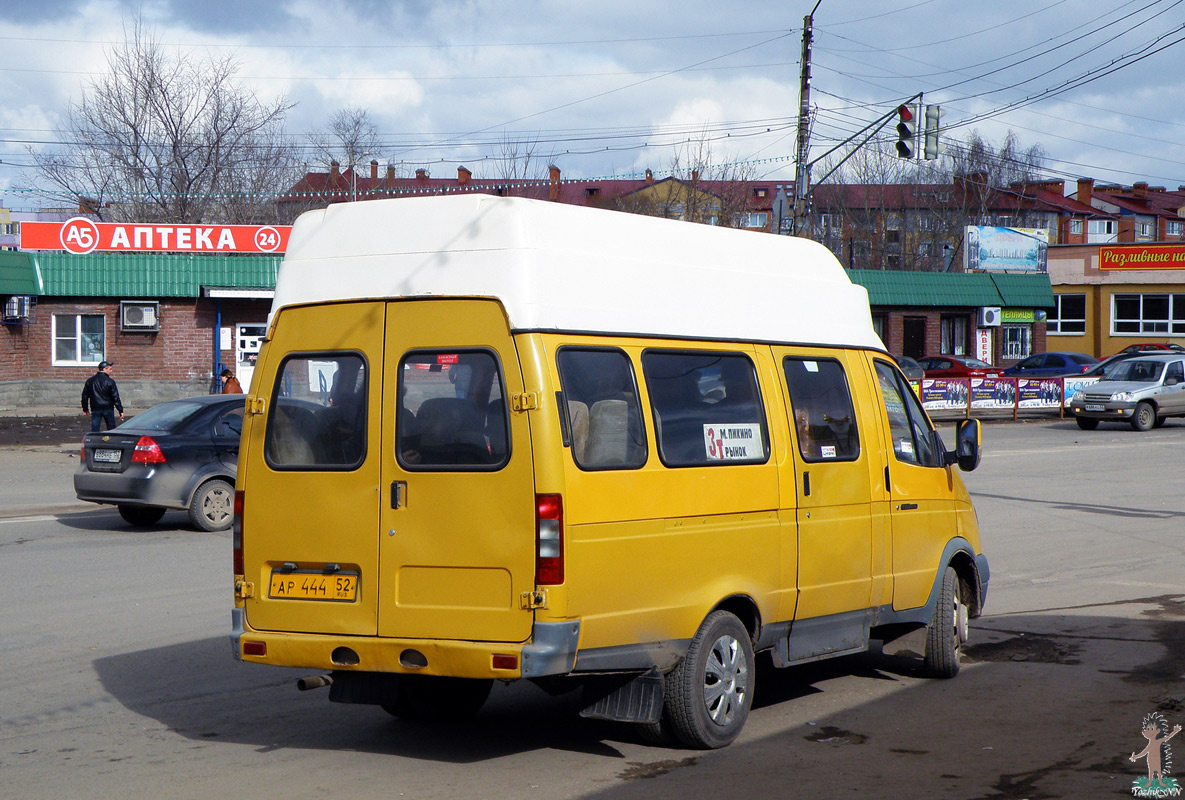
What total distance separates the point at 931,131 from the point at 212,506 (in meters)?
16.0

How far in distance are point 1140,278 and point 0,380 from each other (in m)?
49.2

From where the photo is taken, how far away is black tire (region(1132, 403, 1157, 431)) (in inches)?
1172

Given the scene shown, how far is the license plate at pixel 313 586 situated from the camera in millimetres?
5512

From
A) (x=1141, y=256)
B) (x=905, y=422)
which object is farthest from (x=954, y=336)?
(x=905, y=422)

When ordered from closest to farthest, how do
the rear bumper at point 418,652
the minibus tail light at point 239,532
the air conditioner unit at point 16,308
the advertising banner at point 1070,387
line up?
the rear bumper at point 418,652, the minibus tail light at point 239,532, the air conditioner unit at point 16,308, the advertising banner at point 1070,387

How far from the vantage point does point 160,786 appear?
209 inches

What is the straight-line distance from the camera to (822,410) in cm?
670

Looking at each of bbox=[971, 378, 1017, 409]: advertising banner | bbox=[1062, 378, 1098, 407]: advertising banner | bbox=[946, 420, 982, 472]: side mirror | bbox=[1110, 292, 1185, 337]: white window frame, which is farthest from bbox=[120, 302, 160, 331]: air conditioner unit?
bbox=[1110, 292, 1185, 337]: white window frame

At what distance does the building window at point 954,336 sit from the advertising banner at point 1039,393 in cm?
1191

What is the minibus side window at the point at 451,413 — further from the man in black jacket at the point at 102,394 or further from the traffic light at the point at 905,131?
the traffic light at the point at 905,131

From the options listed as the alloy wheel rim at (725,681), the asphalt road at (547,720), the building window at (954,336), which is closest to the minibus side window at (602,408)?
the alloy wheel rim at (725,681)

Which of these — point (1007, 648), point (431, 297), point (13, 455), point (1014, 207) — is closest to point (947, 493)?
point (1007, 648)

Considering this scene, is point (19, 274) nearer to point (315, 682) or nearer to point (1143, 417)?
point (1143, 417)

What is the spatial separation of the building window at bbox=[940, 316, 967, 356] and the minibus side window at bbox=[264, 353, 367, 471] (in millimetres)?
43305
